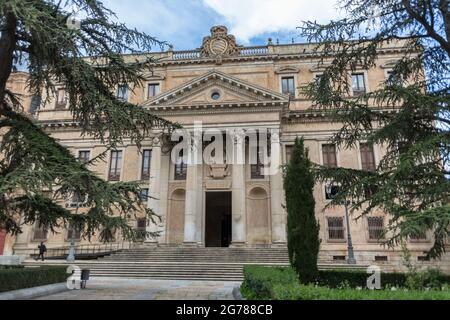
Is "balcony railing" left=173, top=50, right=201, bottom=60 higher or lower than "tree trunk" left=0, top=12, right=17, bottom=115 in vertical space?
higher

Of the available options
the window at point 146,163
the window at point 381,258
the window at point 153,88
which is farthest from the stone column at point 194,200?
the window at point 381,258

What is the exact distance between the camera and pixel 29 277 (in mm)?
11945

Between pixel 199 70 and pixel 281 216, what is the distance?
15493 mm

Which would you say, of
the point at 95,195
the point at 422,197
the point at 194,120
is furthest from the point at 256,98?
the point at 95,195

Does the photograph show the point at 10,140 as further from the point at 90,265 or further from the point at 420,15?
the point at 90,265

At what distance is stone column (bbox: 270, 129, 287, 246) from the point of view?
24.5m

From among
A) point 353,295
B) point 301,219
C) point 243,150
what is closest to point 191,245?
point 243,150

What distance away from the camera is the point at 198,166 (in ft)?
90.1

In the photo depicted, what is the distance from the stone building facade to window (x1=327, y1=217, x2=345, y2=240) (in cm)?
7

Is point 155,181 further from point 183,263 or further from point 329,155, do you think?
point 329,155

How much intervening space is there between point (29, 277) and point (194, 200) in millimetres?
14579

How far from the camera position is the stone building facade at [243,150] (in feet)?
83.9

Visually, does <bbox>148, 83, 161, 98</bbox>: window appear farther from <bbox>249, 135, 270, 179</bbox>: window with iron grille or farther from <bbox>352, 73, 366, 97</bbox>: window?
<bbox>352, 73, 366, 97</bbox>: window

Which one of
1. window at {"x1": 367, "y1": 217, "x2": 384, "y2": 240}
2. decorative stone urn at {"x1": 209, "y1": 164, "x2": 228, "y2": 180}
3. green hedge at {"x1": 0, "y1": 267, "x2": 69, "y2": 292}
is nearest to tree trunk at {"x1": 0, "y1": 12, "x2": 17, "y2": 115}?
green hedge at {"x1": 0, "y1": 267, "x2": 69, "y2": 292}
